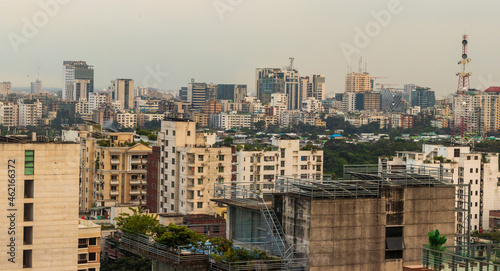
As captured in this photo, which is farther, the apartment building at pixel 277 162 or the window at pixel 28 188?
the apartment building at pixel 277 162

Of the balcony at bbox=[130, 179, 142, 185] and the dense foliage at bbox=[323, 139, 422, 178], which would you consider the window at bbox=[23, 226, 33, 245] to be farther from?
the dense foliage at bbox=[323, 139, 422, 178]

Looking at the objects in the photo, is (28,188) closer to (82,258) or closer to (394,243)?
(82,258)

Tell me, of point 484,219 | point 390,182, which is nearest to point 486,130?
point 484,219

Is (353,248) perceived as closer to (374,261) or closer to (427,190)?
(374,261)

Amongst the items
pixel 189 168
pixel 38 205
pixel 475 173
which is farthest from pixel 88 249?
pixel 475 173

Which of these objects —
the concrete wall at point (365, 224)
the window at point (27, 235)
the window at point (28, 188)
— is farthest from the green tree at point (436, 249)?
the window at point (28, 188)

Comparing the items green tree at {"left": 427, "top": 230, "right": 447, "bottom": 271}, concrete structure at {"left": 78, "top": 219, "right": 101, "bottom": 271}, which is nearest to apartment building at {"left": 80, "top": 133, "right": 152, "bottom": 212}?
concrete structure at {"left": 78, "top": 219, "right": 101, "bottom": 271}

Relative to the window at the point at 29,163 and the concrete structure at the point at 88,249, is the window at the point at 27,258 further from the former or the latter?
the concrete structure at the point at 88,249
